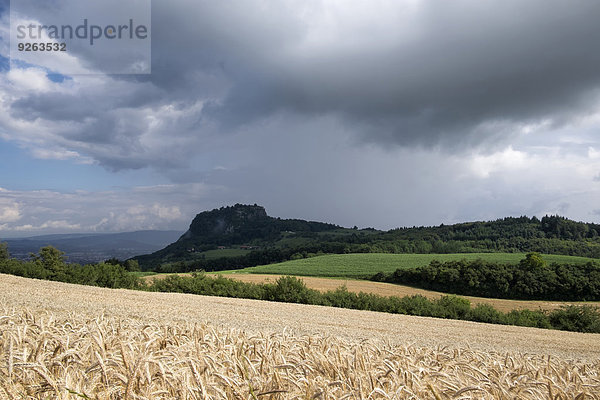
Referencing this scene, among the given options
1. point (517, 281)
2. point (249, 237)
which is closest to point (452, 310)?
point (517, 281)

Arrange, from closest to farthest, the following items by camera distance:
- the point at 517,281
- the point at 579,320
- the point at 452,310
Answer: the point at 579,320 < the point at 452,310 < the point at 517,281

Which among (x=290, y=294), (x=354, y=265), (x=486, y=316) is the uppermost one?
(x=290, y=294)

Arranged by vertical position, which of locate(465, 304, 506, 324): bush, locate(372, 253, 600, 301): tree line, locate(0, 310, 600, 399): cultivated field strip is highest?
locate(0, 310, 600, 399): cultivated field strip

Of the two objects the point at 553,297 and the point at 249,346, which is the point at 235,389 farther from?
the point at 553,297

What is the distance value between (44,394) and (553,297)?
56202mm

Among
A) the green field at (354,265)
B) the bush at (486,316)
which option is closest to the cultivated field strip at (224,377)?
the bush at (486,316)

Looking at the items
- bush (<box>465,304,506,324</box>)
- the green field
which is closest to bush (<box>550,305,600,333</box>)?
bush (<box>465,304,506,324</box>)

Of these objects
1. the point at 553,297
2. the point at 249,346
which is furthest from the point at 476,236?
the point at 249,346

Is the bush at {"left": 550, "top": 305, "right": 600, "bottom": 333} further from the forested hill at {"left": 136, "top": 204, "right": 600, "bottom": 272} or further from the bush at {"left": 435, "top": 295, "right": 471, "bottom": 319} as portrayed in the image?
the forested hill at {"left": 136, "top": 204, "right": 600, "bottom": 272}

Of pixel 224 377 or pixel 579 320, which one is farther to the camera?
pixel 579 320

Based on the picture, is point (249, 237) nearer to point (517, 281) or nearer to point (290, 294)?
point (517, 281)

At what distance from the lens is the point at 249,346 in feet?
11.2

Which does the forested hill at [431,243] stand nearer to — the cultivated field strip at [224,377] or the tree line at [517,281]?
the tree line at [517,281]

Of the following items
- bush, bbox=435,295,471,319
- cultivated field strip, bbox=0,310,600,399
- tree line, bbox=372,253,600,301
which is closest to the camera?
cultivated field strip, bbox=0,310,600,399
